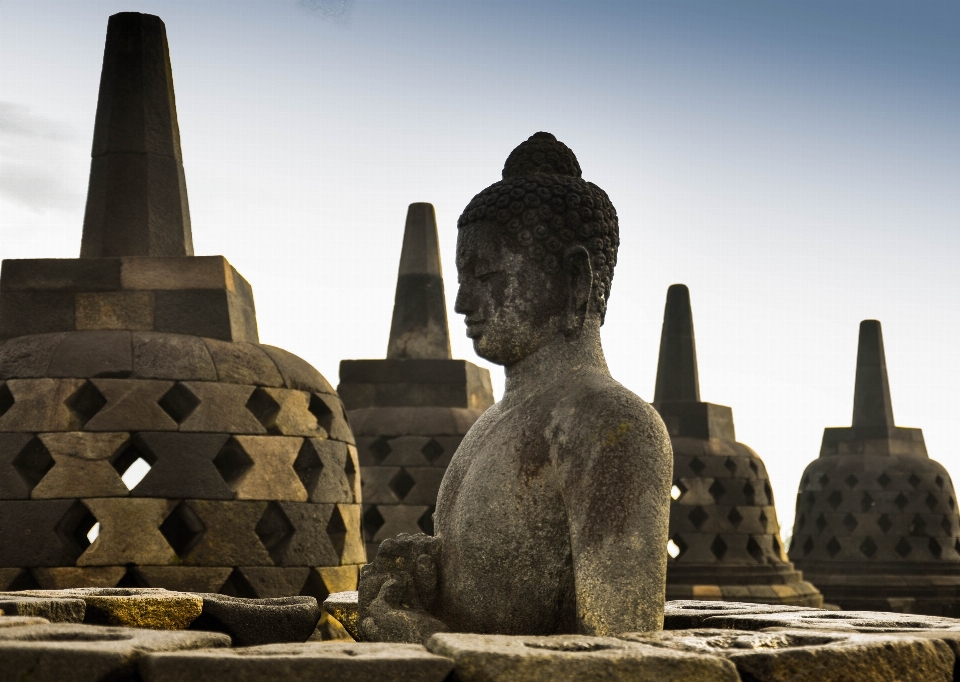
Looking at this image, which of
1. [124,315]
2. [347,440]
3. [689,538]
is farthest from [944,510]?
[124,315]

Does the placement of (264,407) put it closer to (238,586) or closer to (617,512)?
(238,586)

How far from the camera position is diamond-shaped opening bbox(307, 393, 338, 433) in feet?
24.2

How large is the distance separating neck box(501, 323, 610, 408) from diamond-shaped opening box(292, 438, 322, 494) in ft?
9.83

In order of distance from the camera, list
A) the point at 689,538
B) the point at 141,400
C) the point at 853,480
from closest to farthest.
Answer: the point at 141,400 < the point at 689,538 < the point at 853,480

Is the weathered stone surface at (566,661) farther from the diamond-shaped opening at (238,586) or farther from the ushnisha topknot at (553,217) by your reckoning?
the diamond-shaped opening at (238,586)

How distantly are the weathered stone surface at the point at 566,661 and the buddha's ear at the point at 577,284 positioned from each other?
1356mm

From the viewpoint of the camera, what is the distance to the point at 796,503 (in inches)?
752

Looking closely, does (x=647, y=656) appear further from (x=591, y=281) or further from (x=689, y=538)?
(x=689, y=538)

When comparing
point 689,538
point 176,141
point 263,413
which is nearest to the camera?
point 263,413

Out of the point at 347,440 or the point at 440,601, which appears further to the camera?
the point at 347,440

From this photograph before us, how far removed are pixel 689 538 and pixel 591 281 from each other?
11.4 metres

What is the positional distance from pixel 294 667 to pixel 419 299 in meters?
10.2

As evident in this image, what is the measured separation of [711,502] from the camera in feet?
50.5

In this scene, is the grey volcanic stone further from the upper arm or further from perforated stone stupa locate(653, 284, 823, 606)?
perforated stone stupa locate(653, 284, 823, 606)
